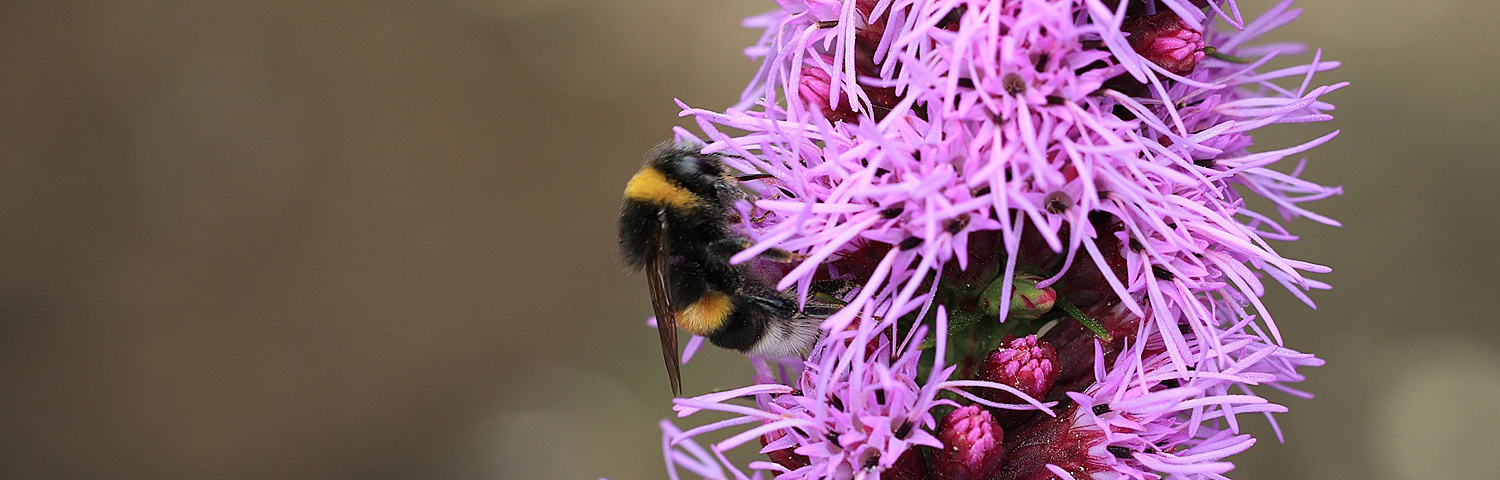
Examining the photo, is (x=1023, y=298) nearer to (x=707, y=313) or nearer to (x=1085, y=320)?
(x=1085, y=320)

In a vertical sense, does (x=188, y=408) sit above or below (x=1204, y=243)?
below

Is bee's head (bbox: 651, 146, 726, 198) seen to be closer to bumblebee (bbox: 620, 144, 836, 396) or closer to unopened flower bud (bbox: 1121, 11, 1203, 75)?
bumblebee (bbox: 620, 144, 836, 396)

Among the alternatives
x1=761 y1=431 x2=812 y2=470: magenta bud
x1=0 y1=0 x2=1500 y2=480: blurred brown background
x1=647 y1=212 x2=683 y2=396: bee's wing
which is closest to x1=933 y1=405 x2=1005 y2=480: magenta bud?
x1=761 y1=431 x2=812 y2=470: magenta bud

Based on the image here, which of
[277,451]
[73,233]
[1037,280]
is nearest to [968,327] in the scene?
[1037,280]

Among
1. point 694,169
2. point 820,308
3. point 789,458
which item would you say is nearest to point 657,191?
point 694,169

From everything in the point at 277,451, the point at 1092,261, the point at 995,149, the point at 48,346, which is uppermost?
the point at 995,149

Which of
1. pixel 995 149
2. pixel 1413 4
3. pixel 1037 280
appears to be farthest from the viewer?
pixel 1413 4

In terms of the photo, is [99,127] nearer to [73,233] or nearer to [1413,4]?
[73,233]
